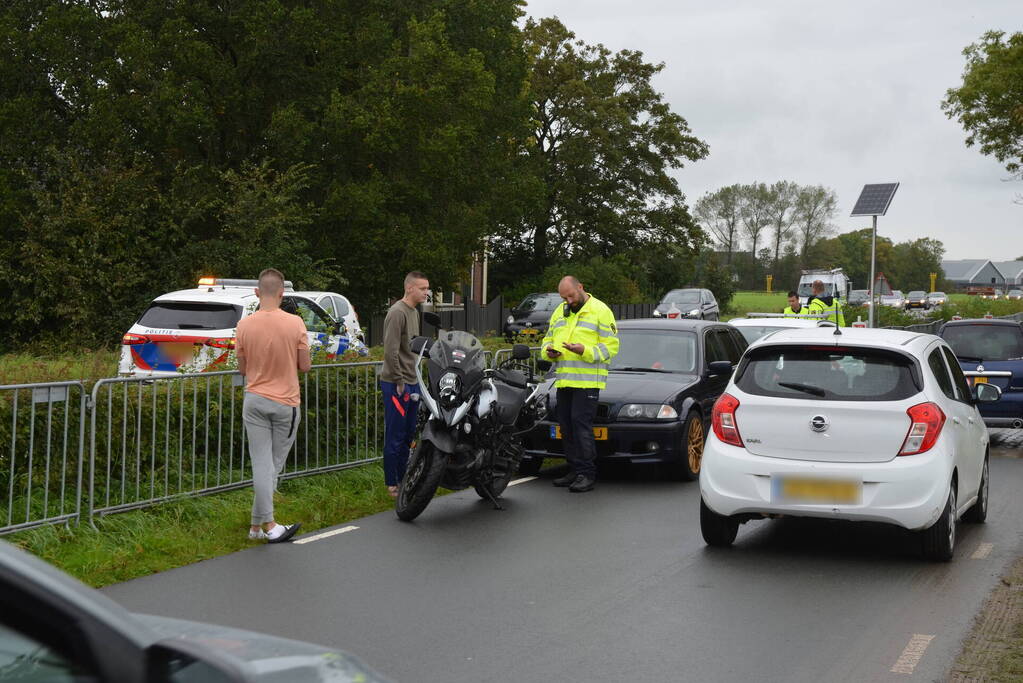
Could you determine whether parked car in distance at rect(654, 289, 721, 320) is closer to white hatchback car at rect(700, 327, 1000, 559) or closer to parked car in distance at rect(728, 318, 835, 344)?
parked car in distance at rect(728, 318, 835, 344)

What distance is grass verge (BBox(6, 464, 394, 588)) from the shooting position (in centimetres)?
774

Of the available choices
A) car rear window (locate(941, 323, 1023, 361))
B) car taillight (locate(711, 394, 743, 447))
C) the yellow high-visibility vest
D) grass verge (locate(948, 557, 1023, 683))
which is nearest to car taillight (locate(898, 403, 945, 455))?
grass verge (locate(948, 557, 1023, 683))

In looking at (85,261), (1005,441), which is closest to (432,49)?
(85,261)

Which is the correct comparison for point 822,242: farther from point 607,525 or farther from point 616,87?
point 607,525

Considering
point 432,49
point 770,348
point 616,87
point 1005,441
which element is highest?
point 616,87

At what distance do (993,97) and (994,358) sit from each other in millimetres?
20067

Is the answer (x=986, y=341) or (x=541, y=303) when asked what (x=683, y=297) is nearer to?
(x=541, y=303)

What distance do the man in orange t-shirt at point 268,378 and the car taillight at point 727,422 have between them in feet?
9.58

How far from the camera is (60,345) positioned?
2361cm

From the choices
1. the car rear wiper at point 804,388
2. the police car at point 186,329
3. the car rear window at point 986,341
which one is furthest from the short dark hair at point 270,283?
the car rear window at point 986,341

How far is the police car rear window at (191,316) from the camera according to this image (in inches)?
580

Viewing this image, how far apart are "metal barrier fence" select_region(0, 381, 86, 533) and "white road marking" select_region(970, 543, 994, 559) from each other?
6208 millimetres

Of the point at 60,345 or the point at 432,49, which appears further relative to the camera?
the point at 432,49

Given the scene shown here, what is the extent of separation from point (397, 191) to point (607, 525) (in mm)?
20110
